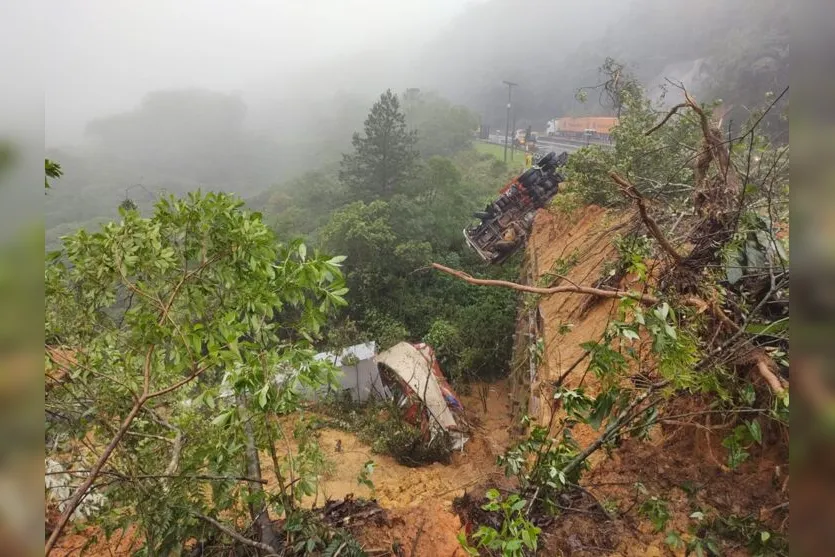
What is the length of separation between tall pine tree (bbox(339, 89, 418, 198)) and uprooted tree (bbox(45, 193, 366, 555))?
1857 centimetres

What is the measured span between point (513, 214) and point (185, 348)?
450 inches

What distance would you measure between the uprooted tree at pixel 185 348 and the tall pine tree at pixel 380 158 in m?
18.6

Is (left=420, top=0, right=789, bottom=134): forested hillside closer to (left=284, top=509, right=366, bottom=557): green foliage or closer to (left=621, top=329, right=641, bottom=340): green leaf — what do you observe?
(left=621, top=329, right=641, bottom=340): green leaf

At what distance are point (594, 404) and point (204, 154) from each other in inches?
2535

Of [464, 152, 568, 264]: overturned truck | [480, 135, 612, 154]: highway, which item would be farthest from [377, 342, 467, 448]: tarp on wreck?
[480, 135, 612, 154]: highway

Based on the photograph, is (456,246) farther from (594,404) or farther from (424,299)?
(594,404)

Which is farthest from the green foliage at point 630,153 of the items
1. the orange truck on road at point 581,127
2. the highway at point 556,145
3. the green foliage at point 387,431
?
the highway at point 556,145

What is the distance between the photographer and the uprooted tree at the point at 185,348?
2135 millimetres

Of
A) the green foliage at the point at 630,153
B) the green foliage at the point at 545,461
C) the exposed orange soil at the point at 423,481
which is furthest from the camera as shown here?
the green foliage at the point at 630,153

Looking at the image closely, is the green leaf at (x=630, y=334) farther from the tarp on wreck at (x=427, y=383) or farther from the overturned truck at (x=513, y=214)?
the overturned truck at (x=513, y=214)

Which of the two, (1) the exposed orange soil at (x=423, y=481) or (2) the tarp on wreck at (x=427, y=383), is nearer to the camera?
(1) the exposed orange soil at (x=423, y=481)

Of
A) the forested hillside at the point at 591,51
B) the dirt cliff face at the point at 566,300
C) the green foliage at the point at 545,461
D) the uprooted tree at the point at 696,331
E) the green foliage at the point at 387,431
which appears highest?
the forested hillside at the point at 591,51

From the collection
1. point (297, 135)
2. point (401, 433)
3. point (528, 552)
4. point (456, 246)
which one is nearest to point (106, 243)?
point (528, 552)

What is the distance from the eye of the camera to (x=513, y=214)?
1282 cm
